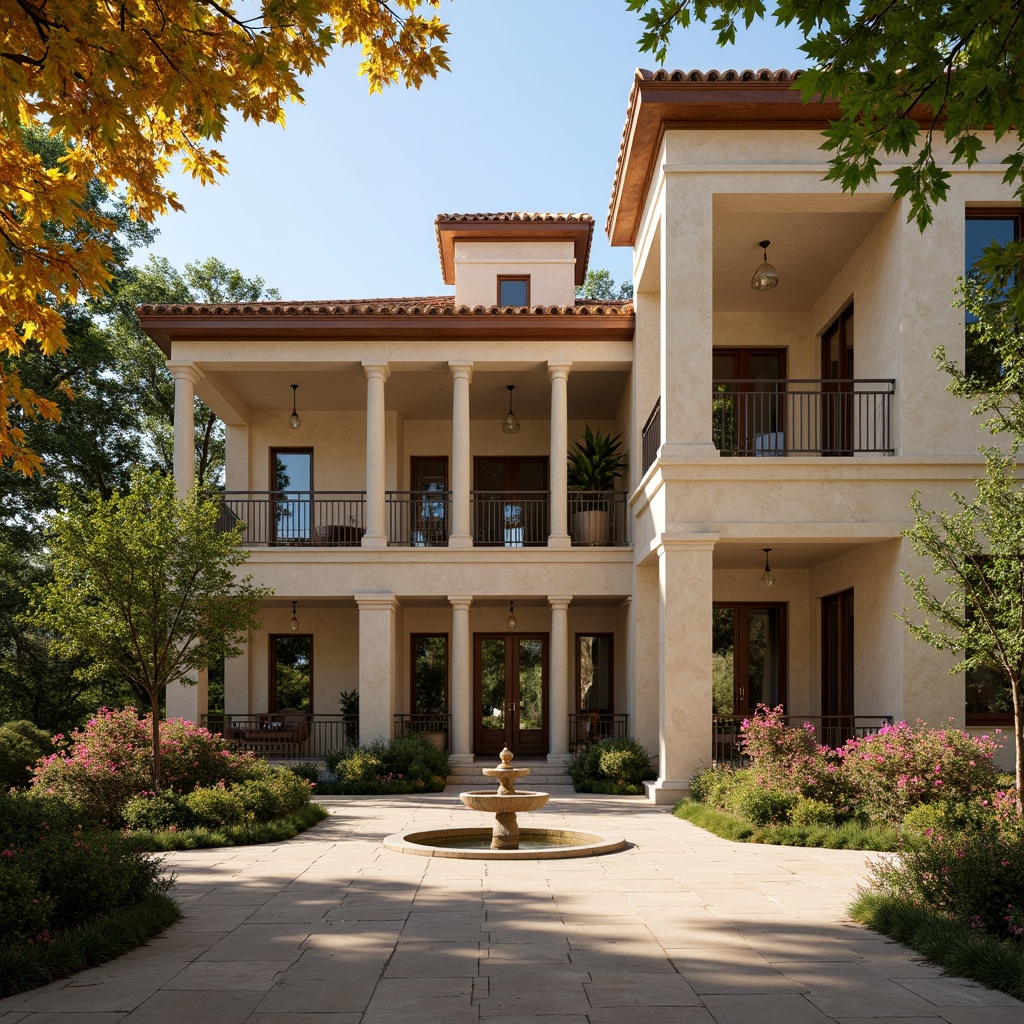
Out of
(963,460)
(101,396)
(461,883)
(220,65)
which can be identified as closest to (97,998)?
(461,883)

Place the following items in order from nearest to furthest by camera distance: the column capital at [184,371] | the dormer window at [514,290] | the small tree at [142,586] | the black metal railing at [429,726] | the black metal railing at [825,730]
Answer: the small tree at [142,586] < the black metal railing at [825,730] < the column capital at [184,371] < the black metal railing at [429,726] < the dormer window at [514,290]

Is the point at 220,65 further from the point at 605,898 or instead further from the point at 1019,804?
the point at 1019,804

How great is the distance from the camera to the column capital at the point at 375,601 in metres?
20.1

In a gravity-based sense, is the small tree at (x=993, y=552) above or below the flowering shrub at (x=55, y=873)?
above

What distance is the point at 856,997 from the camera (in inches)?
232

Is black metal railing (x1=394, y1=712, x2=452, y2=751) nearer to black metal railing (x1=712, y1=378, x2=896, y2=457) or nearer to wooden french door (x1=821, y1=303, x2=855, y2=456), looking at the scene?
black metal railing (x1=712, y1=378, x2=896, y2=457)

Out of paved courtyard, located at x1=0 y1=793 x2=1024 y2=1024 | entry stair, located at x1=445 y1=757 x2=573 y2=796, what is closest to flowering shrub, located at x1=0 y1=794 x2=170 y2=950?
paved courtyard, located at x1=0 y1=793 x2=1024 y2=1024

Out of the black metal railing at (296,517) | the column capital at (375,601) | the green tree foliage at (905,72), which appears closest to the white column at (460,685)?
the column capital at (375,601)

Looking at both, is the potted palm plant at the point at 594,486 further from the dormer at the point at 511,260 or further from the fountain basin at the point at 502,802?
the fountain basin at the point at 502,802

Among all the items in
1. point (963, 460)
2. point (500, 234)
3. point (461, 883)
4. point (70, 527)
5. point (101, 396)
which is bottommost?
point (461, 883)

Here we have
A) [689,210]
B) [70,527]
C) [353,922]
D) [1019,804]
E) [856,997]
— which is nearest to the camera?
[856,997]

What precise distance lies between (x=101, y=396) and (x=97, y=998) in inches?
922

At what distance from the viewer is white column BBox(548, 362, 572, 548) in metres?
20.5

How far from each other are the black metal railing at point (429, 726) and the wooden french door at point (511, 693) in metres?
0.84
